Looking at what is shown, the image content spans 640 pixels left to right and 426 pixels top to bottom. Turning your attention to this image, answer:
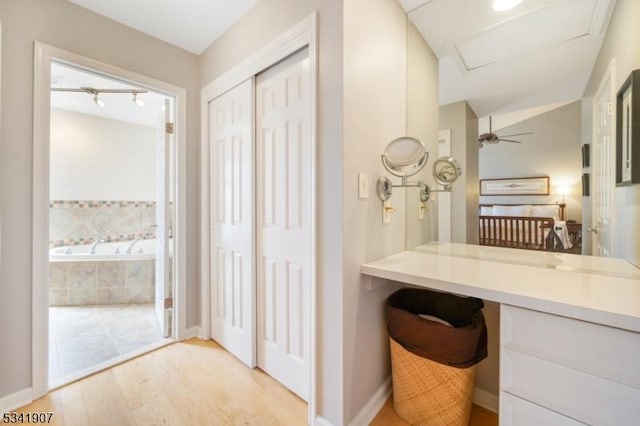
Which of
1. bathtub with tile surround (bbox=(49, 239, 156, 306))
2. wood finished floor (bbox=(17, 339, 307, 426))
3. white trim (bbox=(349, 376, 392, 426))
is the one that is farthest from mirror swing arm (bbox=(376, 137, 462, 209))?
bathtub with tile surround (bbox=(49, 239, 156, 306))

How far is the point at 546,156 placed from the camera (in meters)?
1.31

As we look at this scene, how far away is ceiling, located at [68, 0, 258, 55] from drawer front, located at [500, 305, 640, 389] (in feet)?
7.07

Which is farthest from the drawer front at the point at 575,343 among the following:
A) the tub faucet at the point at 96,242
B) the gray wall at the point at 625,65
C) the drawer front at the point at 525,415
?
the tub faucet at the point at 96,242

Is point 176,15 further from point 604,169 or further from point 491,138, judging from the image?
point 604,169

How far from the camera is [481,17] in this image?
1443mm

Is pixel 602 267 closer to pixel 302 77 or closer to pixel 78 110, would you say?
pixel 302 77

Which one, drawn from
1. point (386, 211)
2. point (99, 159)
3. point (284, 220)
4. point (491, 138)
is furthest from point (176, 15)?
point (99, 159)

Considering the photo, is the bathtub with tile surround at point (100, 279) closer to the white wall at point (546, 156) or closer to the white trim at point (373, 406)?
the white trim at point (373, 406)

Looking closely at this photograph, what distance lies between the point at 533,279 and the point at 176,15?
250 cm

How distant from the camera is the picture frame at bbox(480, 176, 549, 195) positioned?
4.29 feet

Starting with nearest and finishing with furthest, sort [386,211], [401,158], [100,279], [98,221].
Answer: [401,158]
[386,211]
[100,279]
[98,221]

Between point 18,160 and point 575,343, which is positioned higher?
point 18,160

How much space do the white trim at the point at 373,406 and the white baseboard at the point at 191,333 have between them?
1485 mm

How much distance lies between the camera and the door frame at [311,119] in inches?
49.3
